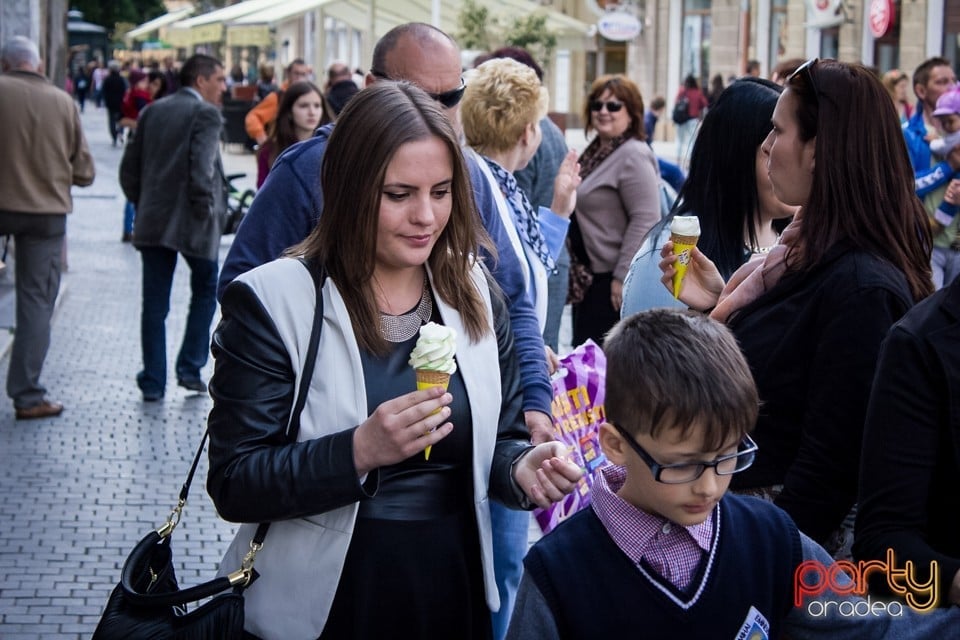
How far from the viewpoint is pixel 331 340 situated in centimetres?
271

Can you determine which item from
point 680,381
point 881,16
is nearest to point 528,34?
point 881,16

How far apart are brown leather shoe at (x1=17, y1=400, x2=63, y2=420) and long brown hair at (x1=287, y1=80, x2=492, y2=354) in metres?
5.77

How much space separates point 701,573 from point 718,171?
1794 mm

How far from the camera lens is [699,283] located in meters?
3.57

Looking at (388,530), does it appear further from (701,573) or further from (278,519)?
(701,573)

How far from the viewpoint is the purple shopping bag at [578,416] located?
412 centimetres

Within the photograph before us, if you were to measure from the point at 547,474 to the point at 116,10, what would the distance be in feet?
253

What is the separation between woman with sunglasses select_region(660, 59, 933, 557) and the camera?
2869 mm

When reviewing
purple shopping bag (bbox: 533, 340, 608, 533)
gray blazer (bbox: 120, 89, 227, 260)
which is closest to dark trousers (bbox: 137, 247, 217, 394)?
gray blazer (bbox: 120, 89, 227, 260)

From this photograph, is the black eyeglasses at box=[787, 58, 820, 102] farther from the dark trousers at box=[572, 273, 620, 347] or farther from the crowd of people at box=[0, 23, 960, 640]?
the dark trousers at box=[572, 273, 620, 347]

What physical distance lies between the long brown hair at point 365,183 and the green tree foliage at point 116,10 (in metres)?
72.8

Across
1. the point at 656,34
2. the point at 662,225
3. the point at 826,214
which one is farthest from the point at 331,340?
the point at 656,34

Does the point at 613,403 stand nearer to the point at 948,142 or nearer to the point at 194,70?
the point at 948,142

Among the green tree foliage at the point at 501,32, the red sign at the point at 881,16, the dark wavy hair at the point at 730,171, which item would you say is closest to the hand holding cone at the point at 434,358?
the dark wavy hair at the point at 730,171
